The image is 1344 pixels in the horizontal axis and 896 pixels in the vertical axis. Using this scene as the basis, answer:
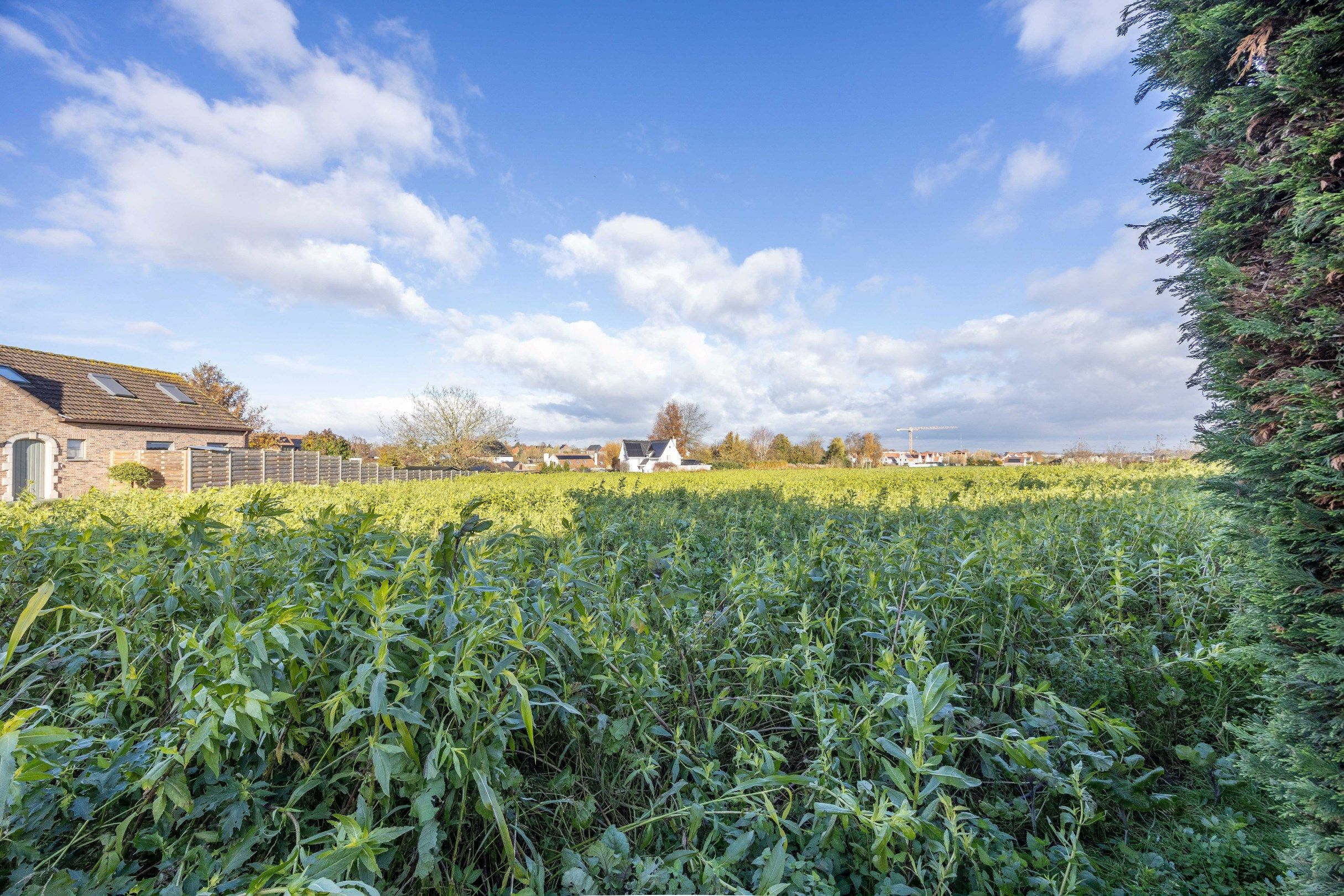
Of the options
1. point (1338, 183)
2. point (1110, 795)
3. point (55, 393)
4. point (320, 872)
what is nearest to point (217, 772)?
point (320, 872)

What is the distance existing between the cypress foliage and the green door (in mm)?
30520

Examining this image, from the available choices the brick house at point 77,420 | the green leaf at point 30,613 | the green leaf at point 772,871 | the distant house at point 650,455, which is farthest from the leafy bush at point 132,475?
the distant house at point 650,455

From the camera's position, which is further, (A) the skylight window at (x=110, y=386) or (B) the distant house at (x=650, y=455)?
(B) the distant house at (x=650, y=455)

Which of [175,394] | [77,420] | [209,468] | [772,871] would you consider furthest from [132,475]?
[772,871]

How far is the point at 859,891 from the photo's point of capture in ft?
5.14

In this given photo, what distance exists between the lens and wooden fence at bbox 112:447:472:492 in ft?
61.0

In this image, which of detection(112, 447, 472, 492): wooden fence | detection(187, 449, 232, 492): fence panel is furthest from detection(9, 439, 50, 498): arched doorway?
detection(187, 449, 232, 492): fence panel

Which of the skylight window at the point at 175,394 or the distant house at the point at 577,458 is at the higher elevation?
the skylight window at the point at 175,394

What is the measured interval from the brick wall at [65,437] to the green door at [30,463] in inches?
10.4

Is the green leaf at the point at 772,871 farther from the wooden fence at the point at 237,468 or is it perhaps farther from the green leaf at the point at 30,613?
the wooden fence at the point at 237,468

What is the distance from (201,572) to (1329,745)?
3848mm

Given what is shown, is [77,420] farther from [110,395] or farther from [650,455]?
[650,455]

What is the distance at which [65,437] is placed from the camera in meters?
21.0

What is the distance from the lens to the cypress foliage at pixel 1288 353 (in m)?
1.71
